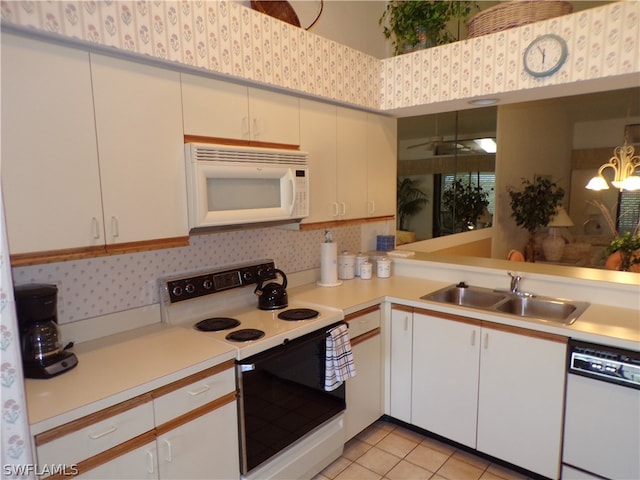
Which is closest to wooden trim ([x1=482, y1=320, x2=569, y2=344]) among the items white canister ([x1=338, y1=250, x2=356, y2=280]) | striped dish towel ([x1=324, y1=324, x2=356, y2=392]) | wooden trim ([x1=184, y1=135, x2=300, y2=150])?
striped dish towel ([x1=324, y1=324, x2=356, y2=392])

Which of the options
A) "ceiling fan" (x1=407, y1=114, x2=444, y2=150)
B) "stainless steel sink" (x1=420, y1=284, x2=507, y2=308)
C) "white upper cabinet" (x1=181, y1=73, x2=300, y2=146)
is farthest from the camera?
"ceiling fan" (x1=407, y1=114, x2=444, y2=150)

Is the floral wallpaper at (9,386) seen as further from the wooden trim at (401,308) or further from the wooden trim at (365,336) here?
the wooden trim at (401,308)

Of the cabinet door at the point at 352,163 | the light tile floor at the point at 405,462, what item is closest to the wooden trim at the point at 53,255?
the cabinet door at the point at 352,163

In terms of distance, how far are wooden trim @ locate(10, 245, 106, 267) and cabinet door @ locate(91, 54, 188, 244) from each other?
79 mm

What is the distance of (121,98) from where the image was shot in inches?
67.4

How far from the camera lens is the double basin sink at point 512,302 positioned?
2.46 m

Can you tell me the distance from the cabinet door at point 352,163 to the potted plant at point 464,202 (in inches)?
96.5

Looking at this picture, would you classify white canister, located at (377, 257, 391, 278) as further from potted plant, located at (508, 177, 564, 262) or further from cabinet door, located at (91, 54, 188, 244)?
potted plant, located at (508, 177, 564, 262)

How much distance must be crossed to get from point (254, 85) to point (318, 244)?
130cm

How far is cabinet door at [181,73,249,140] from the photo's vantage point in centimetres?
195

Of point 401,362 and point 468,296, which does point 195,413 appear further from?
point 468,296

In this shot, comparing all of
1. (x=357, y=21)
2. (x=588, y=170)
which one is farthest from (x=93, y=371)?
(x=588, y=170)

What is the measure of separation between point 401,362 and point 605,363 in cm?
113

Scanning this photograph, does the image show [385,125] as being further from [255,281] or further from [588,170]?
[588,170]
